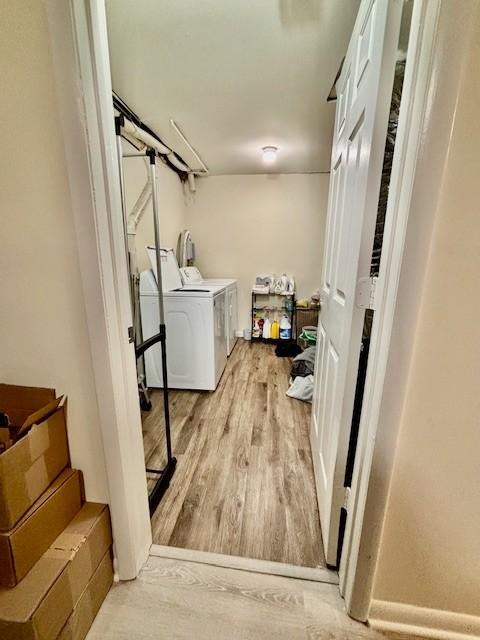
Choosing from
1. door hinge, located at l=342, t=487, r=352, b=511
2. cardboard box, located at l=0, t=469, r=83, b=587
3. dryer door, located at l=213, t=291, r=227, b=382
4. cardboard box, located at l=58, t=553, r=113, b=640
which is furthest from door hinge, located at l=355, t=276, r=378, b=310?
dryer door, located at l=213, t=291, r=227, b=382

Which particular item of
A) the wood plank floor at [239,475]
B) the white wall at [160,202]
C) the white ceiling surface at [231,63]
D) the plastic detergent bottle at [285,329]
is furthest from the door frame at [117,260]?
the plastic detergent bottle at [285,329]

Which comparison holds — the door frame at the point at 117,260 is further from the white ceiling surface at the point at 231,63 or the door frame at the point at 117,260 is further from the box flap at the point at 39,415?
the white ceiling surface at the point at 231,63

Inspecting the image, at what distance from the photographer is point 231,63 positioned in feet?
5.02

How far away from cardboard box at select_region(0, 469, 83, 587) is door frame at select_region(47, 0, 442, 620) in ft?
0.44

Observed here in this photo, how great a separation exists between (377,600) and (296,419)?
1190 mm

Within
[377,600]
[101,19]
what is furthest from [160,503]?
[101,19]

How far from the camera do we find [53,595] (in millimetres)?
728

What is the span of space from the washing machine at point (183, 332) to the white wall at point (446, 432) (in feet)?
5.86

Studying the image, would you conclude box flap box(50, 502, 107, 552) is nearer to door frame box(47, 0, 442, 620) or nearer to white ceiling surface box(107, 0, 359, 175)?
door frame box(47, 0, 442, 620)

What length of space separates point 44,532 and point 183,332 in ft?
5.44

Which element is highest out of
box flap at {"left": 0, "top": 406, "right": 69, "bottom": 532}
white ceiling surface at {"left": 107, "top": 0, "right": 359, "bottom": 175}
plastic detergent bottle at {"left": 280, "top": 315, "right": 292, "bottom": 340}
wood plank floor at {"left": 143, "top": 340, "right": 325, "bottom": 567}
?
white ceiling surface at {"left": 107, "top": 0, "right": 359, "bottom": 175}

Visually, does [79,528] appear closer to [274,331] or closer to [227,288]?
[227,288]

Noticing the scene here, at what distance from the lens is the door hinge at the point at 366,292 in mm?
809

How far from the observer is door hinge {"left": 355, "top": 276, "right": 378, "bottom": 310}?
81 centimetres
